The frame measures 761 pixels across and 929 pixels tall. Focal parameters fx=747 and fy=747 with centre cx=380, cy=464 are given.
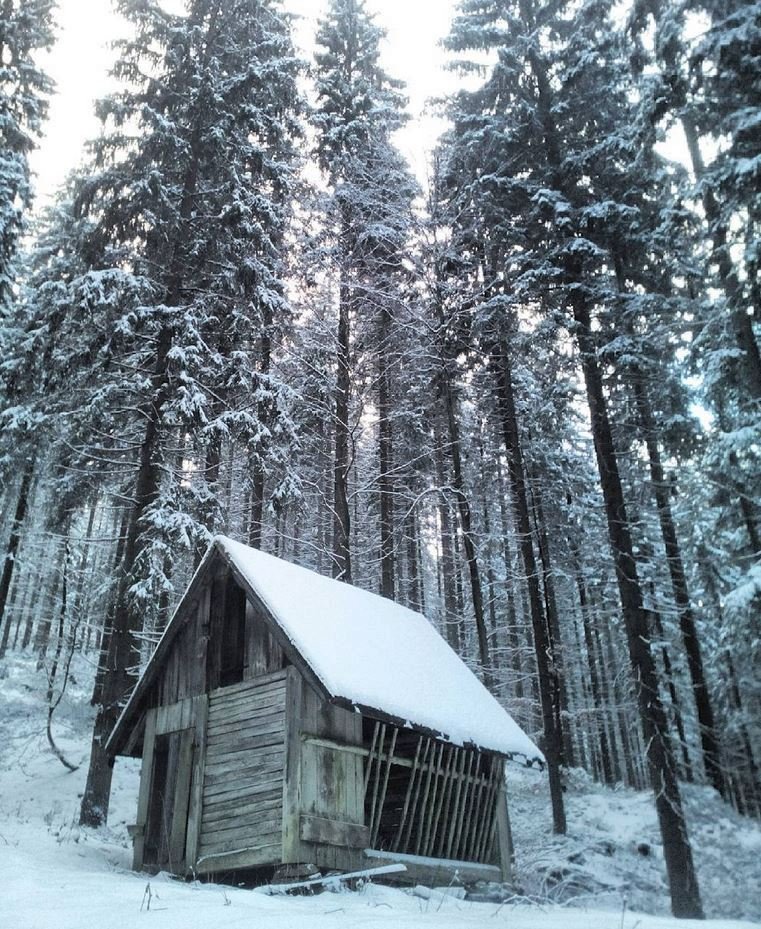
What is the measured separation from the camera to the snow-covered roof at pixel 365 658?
11.4 metres

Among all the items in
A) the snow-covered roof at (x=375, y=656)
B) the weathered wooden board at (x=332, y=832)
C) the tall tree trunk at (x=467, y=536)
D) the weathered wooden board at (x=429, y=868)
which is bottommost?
the weathered wooden board at (x=429, y=868)

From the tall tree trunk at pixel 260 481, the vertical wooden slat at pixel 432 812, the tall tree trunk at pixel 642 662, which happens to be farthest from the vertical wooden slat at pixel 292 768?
the tall tree trunk at pixel 260 481

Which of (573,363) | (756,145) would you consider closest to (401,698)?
(573,363)

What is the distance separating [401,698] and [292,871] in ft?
9.83

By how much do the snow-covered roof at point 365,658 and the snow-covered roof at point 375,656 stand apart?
0.02 metres

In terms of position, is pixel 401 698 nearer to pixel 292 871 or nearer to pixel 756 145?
pixel 292 871

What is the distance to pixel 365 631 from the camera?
552 inches

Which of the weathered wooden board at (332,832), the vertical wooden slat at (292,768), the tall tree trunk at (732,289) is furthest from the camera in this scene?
the tall tree trunk at (732,289)

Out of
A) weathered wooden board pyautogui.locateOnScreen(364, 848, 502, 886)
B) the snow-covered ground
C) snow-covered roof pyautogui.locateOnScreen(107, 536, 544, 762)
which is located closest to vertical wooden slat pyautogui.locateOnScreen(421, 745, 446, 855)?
weathered wooden board pyautogui.locateOnScreen(364, 848, 502, 886)

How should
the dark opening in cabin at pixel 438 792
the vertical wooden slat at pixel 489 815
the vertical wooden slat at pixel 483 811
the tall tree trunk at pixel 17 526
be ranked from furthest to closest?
1. the tall tree trunk at pixel 17 526
2. the vertical wooden slat at pixel 489 815
3. the vertical wooden slat at pixel 483 811
4. the dark opening in cabin at pixel 438 792

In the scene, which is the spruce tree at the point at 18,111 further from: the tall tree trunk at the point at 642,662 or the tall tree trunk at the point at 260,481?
the tall tree trunk at the point at 642,662

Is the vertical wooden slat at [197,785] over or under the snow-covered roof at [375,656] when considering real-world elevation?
under

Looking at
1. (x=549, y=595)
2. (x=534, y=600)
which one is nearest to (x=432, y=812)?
(x=534, y=600)

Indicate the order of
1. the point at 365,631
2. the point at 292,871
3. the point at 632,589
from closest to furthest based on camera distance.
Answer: the point at 292,871 → the point at 365,631 → the point at 632,589
